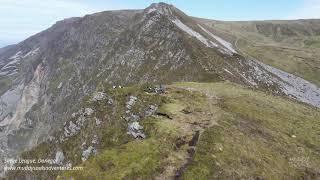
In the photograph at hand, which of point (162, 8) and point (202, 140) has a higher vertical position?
point (162, 8)

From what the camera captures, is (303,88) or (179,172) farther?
(303,88)

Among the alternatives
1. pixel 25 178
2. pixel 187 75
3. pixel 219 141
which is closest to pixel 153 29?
pixel 187 75

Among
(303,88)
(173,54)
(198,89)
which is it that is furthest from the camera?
(303,88)

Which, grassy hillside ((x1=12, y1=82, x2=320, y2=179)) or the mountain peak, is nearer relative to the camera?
grassy hillside ((x1=12, y1=82, x2=320, y2=179))

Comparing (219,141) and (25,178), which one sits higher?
(219,141)

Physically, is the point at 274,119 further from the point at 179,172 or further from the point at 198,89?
the point at 179,172

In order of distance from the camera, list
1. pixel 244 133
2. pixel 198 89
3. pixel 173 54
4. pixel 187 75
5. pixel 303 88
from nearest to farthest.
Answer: pixel 244 133, pixel 198 89, pixel 187 75, pixel 173 54, pixel 303 88

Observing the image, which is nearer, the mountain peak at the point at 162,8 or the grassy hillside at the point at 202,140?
the grassy hillside at the point at 202,140

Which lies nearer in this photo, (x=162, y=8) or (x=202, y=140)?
(x=202, y=140)
